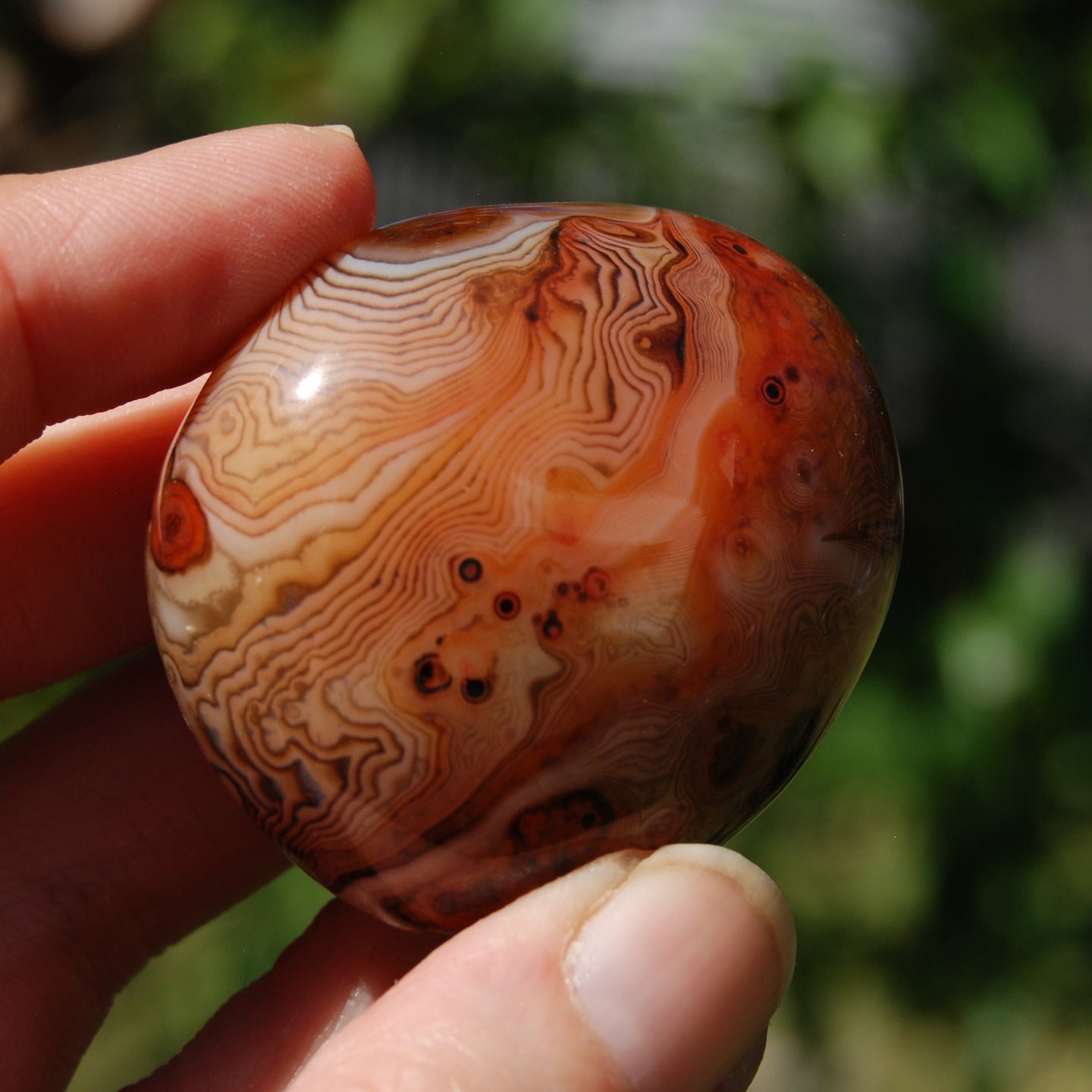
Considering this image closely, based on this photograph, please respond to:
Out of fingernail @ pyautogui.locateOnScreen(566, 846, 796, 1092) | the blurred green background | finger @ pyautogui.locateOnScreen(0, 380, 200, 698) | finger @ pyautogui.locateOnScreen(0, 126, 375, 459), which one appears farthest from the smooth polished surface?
the blurred green background

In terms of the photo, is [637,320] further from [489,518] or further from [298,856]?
[298,856]

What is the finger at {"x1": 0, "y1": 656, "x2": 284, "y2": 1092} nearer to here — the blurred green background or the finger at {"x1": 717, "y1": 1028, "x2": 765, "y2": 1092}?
the blurred green background

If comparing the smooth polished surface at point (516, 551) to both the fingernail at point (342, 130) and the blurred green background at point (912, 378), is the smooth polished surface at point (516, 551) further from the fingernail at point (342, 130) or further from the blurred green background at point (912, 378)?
the blurred green background at point (912, 378)

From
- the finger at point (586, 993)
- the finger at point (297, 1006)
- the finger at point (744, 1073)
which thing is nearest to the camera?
Result: the finger at point (586, 993)

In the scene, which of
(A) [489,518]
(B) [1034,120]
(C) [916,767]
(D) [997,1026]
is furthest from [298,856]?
(B) [1034,120]

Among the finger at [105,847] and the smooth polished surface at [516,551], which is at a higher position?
the smooth polished surface at [516,551]

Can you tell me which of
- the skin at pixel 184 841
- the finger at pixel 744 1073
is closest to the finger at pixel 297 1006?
the skin at pixel 184 841

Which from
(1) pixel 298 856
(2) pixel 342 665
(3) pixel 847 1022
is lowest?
(3) pixel 847 1022
